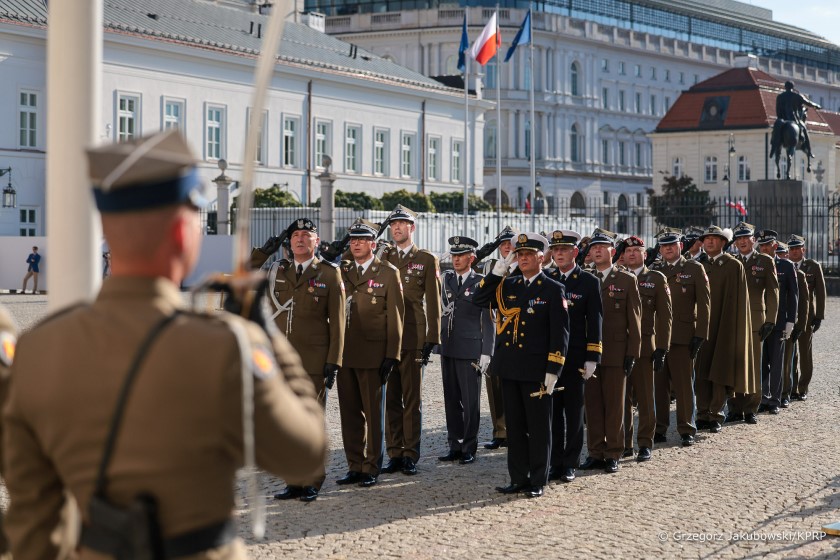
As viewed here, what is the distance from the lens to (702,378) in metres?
12.9

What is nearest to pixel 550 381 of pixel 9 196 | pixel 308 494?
pixel 308 494

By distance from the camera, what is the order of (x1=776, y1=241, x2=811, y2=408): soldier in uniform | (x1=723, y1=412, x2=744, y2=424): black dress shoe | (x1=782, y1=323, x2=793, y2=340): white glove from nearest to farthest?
(x1=723, y1=412, x2=744, y2=424): black dress shoe → (x1=782, y1=323, x2=793, y2=340): white glove → (x1=776, y1=241, x2=811, y2=408): soldier in uniform

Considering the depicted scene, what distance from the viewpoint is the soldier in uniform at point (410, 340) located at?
10.3m

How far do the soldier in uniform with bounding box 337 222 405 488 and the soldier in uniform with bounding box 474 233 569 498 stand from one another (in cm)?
94

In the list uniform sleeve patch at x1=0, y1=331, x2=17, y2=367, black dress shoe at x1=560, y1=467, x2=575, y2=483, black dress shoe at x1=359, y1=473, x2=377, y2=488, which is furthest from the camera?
black dress shoe at x1=560, y1=467, x2=575, y2=483

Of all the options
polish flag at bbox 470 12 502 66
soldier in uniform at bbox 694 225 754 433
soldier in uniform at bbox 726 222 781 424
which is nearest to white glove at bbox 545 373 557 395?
soldier in uniform at bbox 694 225 754 433

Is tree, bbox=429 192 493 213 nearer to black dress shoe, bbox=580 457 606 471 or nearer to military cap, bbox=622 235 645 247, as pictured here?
military cap, bbox=622 235 645 247

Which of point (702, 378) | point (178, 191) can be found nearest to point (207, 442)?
point (178, 191)

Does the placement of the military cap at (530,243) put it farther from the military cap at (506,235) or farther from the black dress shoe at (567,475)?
the military cap at (506,235)

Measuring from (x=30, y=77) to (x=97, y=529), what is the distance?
4005cm

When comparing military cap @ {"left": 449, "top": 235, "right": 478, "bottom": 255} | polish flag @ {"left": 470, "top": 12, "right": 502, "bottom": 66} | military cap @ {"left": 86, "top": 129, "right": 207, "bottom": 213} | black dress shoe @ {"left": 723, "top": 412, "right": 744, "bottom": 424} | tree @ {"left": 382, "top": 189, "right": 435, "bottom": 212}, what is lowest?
black dress shoe @ {"left": 723, "top": 412, "right": 744, "bottom": 424}

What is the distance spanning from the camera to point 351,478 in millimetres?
9695

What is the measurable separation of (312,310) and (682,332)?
423 centimetres

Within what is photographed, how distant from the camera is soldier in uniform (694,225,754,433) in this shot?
12.6m
